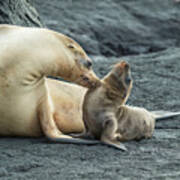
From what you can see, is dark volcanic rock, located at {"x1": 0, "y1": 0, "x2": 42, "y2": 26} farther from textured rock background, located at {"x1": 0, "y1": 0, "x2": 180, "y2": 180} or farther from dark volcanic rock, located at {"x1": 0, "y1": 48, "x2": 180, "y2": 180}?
dark volcanic rock, located at {"x1": 0, "y1": 48, "x2": 180, "y2": 180}

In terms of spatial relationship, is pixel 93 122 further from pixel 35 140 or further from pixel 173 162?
pixel 173 162

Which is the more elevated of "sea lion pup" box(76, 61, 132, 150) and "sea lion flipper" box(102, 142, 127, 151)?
"sea lion pup" box(76, 61, 132, 150)

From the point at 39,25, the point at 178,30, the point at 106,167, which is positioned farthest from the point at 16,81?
the point at 178,30

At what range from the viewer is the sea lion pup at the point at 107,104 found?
4.85 metres

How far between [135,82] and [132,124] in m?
3.12

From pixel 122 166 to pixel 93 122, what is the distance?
3.05ft

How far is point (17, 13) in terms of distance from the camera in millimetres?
7531

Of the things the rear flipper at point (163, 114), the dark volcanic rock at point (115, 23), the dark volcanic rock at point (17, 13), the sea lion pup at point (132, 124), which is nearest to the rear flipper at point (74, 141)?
the sea lion pup at point (132, 124)

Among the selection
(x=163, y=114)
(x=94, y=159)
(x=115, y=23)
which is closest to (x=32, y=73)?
(x=94, y=159)

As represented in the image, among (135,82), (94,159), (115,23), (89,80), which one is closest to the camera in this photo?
(94,159)

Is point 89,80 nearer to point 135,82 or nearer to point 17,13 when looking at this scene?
point 17,13

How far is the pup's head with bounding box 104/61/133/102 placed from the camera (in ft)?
16.2

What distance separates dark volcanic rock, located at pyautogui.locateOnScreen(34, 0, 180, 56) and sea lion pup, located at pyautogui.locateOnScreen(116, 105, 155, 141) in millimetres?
7682

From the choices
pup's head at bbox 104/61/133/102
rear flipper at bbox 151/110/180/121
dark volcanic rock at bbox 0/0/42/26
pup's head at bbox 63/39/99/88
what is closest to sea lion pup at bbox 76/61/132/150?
pup's head at bbox 104/61/133/102
